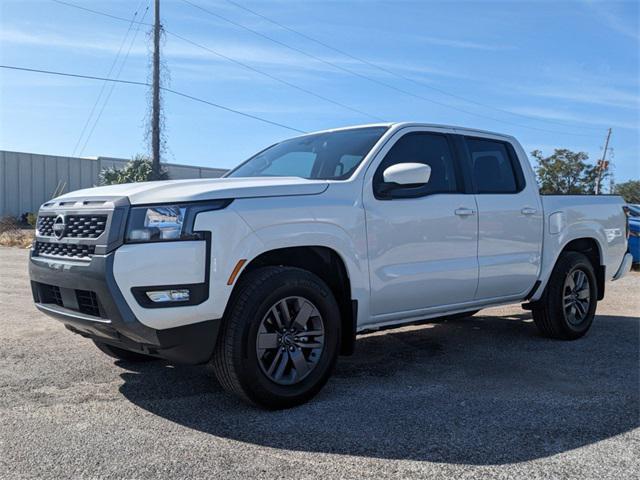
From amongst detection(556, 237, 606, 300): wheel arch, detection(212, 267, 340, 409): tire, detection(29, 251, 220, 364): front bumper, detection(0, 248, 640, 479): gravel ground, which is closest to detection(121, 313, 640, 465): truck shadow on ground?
detection(0, 248, 640, 479): gravel ground

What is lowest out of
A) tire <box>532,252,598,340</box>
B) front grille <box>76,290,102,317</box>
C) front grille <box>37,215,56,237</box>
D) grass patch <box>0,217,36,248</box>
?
grass patch <box>0,217,36,248</box>

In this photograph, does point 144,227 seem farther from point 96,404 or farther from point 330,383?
point 330,383

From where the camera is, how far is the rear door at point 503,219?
5.27 metres

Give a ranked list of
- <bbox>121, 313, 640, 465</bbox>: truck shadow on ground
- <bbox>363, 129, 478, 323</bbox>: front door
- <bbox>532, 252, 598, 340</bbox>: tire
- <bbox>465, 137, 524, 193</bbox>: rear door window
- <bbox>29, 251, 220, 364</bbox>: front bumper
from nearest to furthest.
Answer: <bbox>121, 313, 640, 465</bbox>: truck shadow on ground, <bbox>29, 251, 220, 364</bbox>: front bumper, <bbox>363, 129, 478, 323</bbox>: front door, <bbox>465, 137, 524, 193</bbox>: rear door window, <bbox>532, 252, 598, 340</bbox>: tire

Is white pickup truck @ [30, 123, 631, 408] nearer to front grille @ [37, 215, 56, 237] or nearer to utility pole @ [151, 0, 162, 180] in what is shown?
→ front grille @ [37, 215, 56, 237]

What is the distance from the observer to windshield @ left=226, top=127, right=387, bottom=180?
4.75 metres

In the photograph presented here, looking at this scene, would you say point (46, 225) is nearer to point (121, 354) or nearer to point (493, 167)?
point (121, 354)

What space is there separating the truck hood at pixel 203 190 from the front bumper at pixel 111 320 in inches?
16.4

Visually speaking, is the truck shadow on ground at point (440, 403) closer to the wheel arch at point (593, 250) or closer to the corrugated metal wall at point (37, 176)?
the wheel arch at point (593, 250)

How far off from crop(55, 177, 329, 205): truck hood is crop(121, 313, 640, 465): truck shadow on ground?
4.43 ft

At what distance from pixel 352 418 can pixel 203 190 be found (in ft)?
5.42

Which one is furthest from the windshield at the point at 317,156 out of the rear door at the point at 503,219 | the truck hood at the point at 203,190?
the rear door at the point at 503,219

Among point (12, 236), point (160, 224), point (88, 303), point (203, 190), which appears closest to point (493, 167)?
point (203, 190)

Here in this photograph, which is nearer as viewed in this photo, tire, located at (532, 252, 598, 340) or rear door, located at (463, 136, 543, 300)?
rear door, located at (463, 136, 543, 300)
